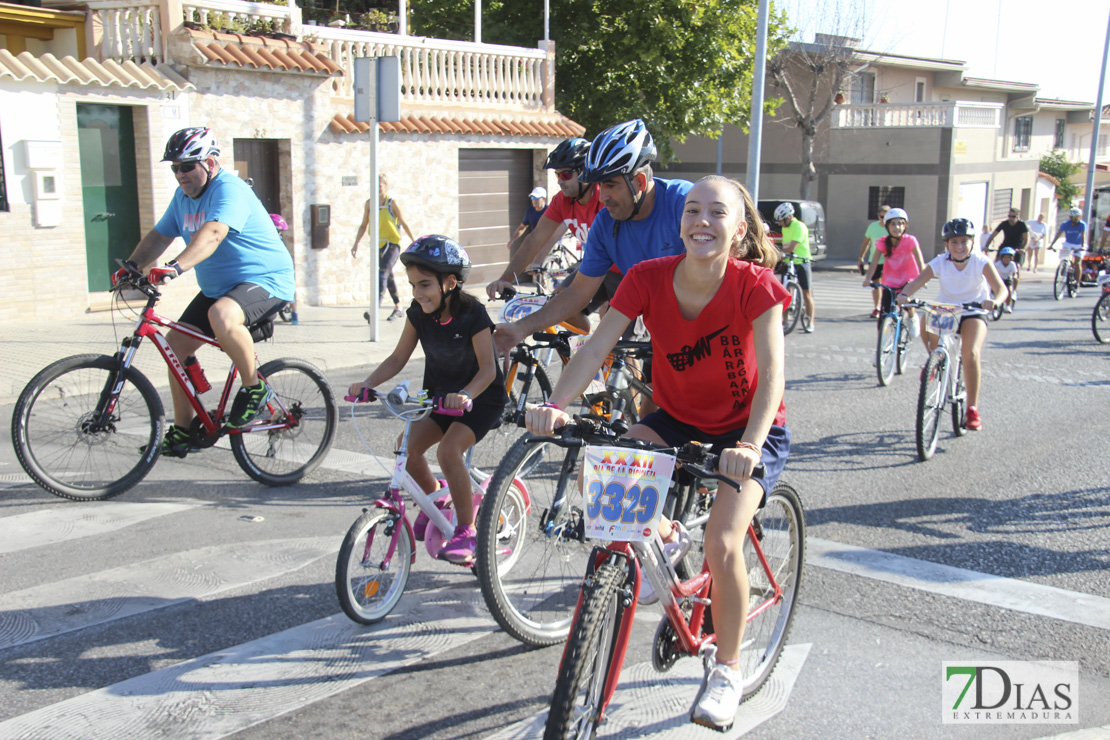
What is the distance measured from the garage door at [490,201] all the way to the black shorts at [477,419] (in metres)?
14.4

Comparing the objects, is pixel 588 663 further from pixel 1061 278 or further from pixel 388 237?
pixel 1061 278

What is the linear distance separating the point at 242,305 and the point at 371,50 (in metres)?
11.6

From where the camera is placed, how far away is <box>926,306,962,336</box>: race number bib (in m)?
7.91

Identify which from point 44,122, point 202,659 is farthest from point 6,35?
point 202,659

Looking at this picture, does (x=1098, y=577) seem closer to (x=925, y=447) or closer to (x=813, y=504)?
(x=813, y=504)

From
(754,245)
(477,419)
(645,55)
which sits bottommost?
(477,419)

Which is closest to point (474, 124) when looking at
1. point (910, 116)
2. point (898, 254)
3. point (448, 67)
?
point (448, 67)

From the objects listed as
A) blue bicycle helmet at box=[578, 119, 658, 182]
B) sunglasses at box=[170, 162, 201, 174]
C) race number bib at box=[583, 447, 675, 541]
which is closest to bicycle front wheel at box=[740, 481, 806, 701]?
race number bib at box=[583, 447, 675, 541]

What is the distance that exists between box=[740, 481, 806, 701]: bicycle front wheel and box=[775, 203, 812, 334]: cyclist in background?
10816mm

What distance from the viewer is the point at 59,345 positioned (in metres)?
10.7

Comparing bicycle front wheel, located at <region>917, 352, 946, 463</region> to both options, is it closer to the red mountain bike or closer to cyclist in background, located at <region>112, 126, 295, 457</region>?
the red mountain bike

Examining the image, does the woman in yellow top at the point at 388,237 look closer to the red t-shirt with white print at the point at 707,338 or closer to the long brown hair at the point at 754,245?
the long brown hair at the point at 754,245

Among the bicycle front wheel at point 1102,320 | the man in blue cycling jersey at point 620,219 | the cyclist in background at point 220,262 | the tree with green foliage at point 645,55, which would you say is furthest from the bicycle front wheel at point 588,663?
the tree with green foliage at point 645,55

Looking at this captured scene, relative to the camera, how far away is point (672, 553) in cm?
348
